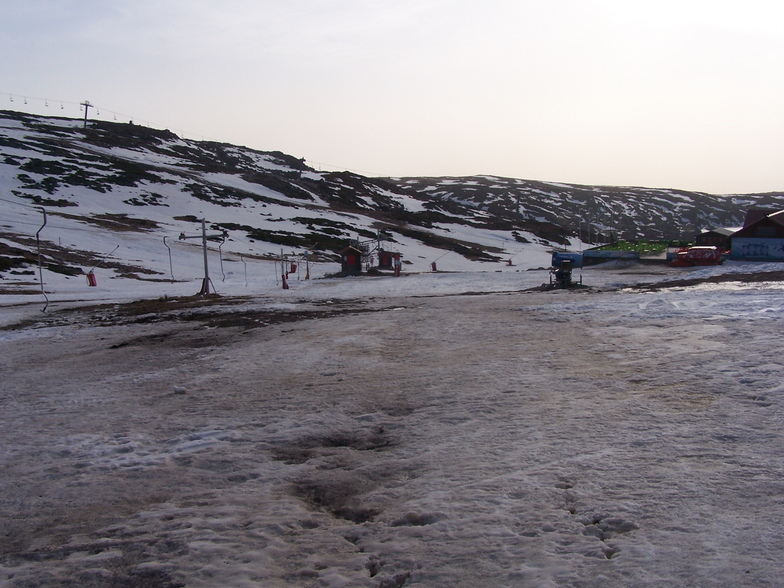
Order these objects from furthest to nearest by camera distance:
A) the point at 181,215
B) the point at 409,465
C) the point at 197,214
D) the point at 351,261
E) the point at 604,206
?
the point at 604,206 < the point at 197,214 < the point at 181,215 < the point at 351,261 < the point at 409,465

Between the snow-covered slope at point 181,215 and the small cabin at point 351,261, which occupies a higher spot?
the snow-covered slope at point 181,215

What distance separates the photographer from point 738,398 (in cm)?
719

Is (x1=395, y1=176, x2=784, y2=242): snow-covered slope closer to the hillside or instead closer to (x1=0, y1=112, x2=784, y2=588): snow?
the hillside

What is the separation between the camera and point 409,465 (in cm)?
Result: 584

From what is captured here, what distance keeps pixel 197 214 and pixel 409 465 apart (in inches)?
2833

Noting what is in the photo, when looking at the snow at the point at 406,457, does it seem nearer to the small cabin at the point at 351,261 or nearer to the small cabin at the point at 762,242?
the small cabin at the point at 351,261

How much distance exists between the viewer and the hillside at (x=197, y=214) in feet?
152

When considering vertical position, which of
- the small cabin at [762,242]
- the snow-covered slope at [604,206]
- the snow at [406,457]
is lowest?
the snow at [406,457]

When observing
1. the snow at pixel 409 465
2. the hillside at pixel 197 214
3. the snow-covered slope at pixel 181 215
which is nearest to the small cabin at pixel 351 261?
the snow-covered slope at pixel 181 215

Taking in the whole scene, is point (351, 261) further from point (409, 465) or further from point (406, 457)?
point (409, 465)

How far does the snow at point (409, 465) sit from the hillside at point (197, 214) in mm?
21232

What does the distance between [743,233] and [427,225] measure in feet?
168

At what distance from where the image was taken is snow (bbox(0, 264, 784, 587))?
414 centimetres

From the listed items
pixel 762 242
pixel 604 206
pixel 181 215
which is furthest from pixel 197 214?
pixel 604 206
